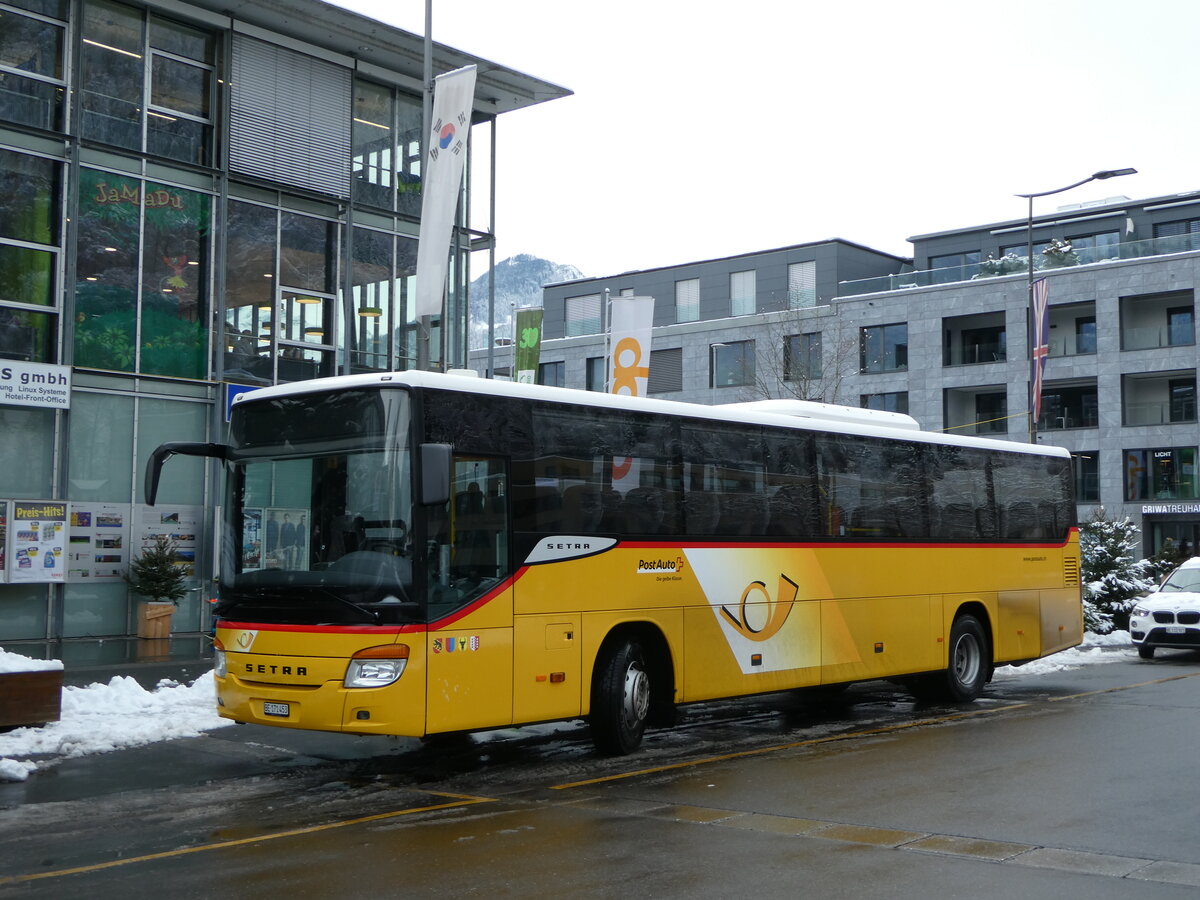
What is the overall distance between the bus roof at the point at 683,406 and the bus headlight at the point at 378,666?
204 cm

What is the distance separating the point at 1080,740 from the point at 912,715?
2.81m

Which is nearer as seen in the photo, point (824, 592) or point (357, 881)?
point (357, 881)

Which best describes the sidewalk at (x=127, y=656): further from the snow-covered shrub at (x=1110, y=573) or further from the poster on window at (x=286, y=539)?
the snow-covered shrub at (x=1110, y=573)

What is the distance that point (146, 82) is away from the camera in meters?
23.5

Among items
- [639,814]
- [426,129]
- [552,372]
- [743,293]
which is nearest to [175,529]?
[426,129]

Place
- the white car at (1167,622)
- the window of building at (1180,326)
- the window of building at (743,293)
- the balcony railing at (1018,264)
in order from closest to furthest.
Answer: the white car at (1167,622) < the balcony railing at (1018,264) < the window of building at (1180,326) < the window of building at (743,293)

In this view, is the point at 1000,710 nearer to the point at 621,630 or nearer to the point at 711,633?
the point at 711,633

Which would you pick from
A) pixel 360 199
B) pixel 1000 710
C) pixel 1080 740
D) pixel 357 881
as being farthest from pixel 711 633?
pixel 360 199

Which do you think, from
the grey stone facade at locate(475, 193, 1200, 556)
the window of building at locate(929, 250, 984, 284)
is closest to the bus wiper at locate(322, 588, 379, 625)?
the grey stone facade at locate(475, 193, 1200, 556)

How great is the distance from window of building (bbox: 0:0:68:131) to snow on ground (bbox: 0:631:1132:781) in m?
11.5

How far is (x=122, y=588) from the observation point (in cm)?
2255

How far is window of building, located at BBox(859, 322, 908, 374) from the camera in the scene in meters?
58.0

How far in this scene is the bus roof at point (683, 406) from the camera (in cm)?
1025

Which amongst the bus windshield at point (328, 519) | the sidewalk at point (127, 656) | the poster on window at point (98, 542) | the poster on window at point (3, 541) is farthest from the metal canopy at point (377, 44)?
the bus windshield at point (328, 519)
